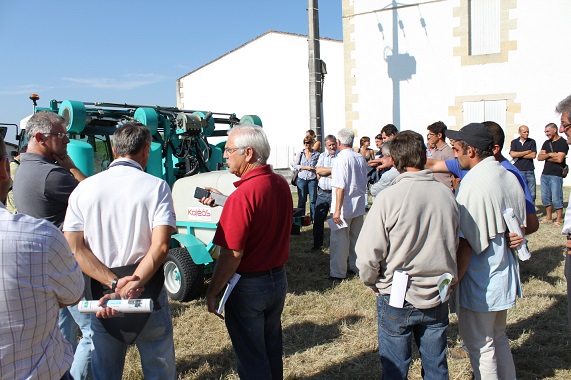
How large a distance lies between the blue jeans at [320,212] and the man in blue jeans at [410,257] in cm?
455

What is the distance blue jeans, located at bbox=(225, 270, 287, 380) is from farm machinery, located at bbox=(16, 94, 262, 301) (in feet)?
7.30

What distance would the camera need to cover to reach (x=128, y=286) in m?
2.32

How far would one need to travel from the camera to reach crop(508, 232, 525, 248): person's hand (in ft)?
8.93

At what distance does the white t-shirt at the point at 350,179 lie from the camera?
18.9ft

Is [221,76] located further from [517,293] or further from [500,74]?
[517,293]

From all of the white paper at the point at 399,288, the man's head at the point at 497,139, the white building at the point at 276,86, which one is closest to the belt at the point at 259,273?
the white paper at the point at 399,288

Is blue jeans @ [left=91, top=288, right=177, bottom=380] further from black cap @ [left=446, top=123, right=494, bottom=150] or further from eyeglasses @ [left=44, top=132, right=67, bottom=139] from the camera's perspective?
black cap @ [left=446, top=123, right=494, bottom=150]

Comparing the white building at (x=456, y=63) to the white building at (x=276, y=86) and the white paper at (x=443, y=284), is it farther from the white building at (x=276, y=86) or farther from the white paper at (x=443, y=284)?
the white paper at (x=443, y=284)

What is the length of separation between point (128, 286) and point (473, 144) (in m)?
2.06

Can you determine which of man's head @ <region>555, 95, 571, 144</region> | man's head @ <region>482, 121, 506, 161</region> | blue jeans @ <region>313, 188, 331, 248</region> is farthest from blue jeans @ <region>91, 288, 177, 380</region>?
blue jeans @ <region>313, 188, 331, 248</region>

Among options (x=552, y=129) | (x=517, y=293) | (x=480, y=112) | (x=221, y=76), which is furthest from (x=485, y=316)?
(x=221, y=76)

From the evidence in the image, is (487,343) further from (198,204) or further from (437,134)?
(198,204)

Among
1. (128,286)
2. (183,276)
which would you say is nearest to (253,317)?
(128,286)

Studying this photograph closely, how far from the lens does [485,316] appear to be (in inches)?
110
